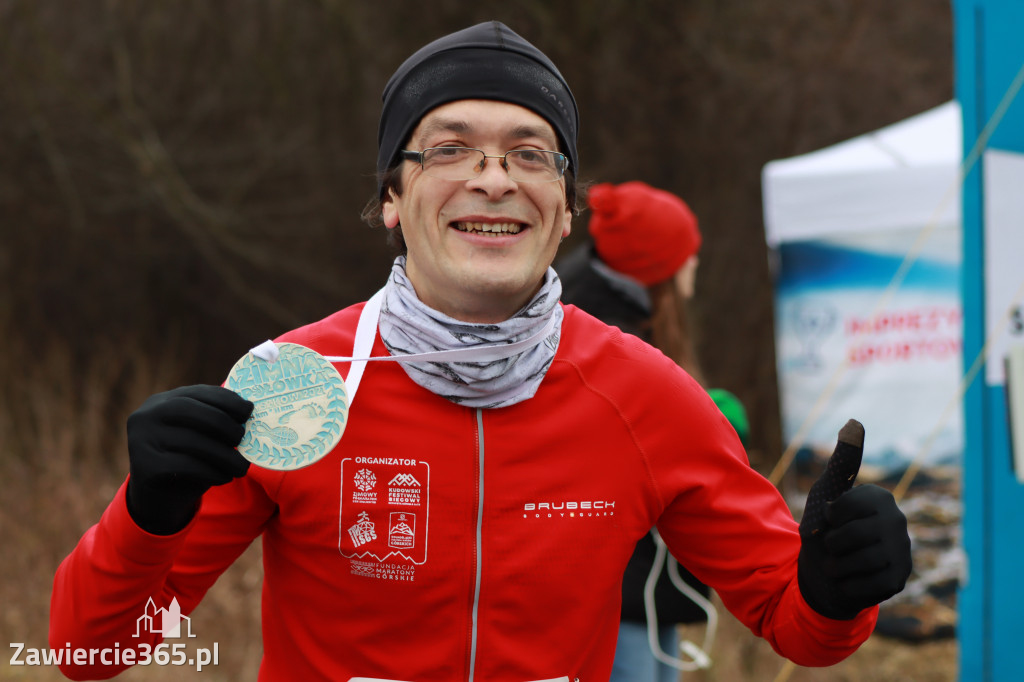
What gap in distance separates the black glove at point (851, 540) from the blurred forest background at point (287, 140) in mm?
6954

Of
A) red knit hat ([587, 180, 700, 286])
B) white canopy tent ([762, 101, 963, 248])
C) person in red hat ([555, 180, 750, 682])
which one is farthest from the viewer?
white canopy tent ([762, 101, 963, 248])

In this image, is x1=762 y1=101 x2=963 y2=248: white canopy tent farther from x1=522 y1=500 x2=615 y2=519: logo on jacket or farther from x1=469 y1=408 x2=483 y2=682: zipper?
x1=469 y1=408 x2=483 y2=682: zipper

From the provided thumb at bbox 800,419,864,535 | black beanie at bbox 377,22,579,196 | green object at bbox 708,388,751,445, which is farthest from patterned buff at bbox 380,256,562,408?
green object at bbox 708,388,751,445

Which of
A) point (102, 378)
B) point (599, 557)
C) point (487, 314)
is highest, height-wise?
point (102, 378)

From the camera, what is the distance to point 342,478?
1.67m

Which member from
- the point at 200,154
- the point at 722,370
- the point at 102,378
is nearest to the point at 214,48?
the point at 200,154

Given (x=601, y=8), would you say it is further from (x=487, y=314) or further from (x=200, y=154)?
(x=487, y=314)

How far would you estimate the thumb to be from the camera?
1.55m

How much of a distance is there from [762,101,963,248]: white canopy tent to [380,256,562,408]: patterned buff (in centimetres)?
424

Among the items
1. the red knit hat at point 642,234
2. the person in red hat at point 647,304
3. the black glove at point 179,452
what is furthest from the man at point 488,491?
the red knit hat at point 642,234

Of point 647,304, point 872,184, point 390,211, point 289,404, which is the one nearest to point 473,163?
point 390,211

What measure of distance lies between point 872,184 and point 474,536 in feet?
15.0

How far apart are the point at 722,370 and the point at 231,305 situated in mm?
4715

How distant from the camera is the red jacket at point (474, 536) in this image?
1658mm
